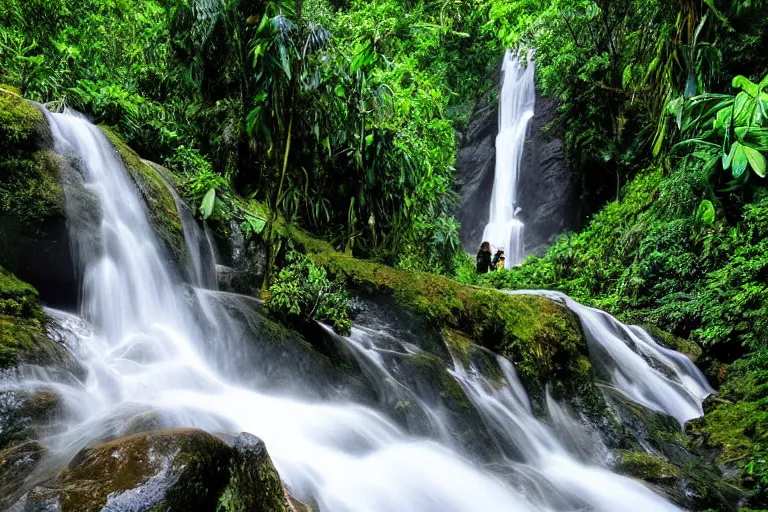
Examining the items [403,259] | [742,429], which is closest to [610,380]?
[742,429]

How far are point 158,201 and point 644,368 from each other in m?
6.73

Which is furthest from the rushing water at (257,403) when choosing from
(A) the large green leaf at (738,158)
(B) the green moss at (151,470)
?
(A) the large green leaf at (738,158)

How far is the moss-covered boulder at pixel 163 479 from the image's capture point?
191 cm

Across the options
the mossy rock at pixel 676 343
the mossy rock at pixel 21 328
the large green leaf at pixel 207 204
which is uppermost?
the mossy rock at pixel 676 343

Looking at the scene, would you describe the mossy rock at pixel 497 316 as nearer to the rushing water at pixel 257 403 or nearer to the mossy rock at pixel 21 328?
the rushing water at pixel 257 403

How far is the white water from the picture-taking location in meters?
6.81

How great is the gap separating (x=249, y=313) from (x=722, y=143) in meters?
6.71

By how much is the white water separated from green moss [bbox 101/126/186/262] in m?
4.92

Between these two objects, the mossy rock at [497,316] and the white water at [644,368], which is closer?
the mossy rock at [497,316]

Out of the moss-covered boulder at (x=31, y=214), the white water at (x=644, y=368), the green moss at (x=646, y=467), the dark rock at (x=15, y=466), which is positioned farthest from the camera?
the white water at (x=644, y=368)

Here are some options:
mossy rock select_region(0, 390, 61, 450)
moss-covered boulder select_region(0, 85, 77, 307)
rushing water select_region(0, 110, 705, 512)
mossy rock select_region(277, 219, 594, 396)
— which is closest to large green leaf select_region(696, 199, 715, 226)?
mossy rock select_region(277, 219, 594, 396)

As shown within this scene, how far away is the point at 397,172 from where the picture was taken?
785 cm

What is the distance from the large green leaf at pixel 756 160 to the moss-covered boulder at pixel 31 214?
717 centimetres

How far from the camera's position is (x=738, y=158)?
21.3 feet
